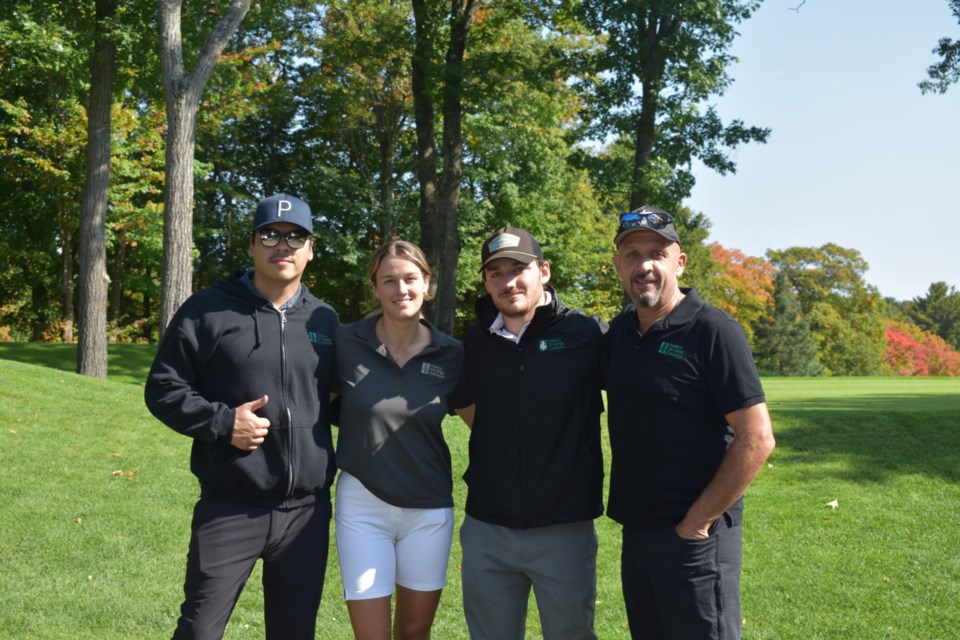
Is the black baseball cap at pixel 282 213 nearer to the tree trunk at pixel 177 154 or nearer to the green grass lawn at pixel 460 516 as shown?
the green grass lawn at pixel 460 516

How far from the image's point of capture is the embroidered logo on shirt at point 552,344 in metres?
3.99

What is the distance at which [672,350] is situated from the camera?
11.9ft

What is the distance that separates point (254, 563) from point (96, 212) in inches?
561

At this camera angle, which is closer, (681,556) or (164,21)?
(681,556)

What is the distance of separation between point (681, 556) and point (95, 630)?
4.22m

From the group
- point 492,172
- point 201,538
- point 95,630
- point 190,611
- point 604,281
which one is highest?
point 492,172

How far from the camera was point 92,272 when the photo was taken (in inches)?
635

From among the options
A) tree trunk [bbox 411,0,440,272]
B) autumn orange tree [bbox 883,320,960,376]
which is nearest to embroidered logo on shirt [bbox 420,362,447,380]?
tree trunk [bbox 411,0,440,272]

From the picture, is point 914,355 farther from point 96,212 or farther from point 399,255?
point 399,255

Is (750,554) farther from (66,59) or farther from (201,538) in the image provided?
(66,59)

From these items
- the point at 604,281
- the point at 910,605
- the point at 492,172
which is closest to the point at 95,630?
the point at 910,605

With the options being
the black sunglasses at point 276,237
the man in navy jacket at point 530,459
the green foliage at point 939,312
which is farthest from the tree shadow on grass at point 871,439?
the green foliage at point 939,312

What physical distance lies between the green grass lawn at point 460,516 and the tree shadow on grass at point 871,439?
0.03 m

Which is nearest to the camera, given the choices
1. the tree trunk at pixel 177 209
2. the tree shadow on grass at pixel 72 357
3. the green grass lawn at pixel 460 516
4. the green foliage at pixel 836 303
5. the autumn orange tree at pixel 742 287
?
the green grass lawn at pixel 460 516
